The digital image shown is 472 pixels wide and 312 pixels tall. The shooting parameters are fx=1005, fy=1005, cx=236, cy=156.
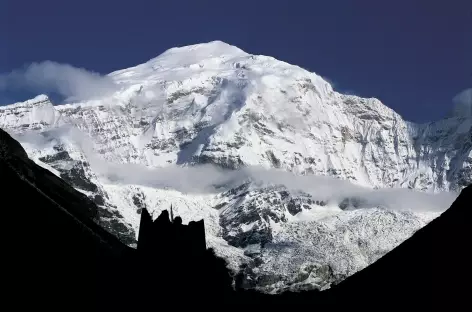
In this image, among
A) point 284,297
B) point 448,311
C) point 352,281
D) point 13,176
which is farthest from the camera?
point 284,297

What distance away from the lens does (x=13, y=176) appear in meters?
69.7

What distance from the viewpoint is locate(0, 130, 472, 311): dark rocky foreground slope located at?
63250 millimetres

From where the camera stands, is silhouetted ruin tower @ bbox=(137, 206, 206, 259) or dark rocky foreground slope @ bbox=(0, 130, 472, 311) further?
silhouetted ruin tower @ bbox=(137, 206, 206, 259)

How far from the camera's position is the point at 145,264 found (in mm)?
90500

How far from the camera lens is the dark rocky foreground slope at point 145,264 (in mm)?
63250

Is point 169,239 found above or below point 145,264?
above

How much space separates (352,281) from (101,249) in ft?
74.6

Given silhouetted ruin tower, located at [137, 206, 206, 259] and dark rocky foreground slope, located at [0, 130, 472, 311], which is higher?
silhouetted ruin tower, located at [137, 206, 206, 259]

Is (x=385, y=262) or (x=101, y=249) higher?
(x=101, y=249)

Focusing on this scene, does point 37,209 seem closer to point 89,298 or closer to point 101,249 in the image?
point 89,298

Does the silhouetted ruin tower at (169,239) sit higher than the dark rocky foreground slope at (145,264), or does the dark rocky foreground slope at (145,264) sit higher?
the silhouetted ruin tower at (169,239)

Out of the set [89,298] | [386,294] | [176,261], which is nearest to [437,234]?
[386,294]

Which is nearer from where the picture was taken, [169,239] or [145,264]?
[145,264]

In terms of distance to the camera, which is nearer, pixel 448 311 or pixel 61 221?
pixel 448 311
